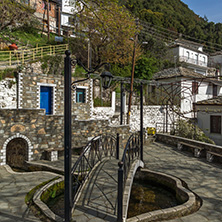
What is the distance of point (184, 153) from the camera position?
37.7ft

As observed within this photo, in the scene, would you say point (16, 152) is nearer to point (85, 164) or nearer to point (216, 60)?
point (85, 164)

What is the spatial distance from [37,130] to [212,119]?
14110mm

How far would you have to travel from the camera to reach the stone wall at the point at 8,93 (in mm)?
12750

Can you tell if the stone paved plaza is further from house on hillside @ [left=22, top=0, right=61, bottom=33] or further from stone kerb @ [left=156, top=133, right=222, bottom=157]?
house on hillside @ [left=22, top=0, right=61, bottom=33]

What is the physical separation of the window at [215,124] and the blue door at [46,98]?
1320cm

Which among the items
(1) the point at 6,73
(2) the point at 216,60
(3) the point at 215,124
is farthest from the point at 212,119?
(2) the point at 216,60

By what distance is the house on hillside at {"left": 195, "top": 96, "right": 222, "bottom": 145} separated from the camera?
52.6 feet

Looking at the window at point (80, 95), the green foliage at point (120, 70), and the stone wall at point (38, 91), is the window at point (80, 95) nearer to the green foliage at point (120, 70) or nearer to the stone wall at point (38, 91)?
the stone wall at point (38, 91)

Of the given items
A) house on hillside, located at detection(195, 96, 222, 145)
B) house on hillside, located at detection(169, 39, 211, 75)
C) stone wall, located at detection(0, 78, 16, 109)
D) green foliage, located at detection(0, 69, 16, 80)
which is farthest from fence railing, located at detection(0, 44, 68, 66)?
house on hillside, located at detection(169, 39, 211, 75)

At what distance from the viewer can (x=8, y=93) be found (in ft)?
42.3

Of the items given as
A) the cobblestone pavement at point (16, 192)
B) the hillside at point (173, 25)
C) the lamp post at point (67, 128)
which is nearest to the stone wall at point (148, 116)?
the cobblestone pavement at point (16, 192)

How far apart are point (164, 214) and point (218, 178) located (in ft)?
12.9

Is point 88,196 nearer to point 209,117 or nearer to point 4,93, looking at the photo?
point 4,93

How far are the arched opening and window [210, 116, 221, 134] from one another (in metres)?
14.5
